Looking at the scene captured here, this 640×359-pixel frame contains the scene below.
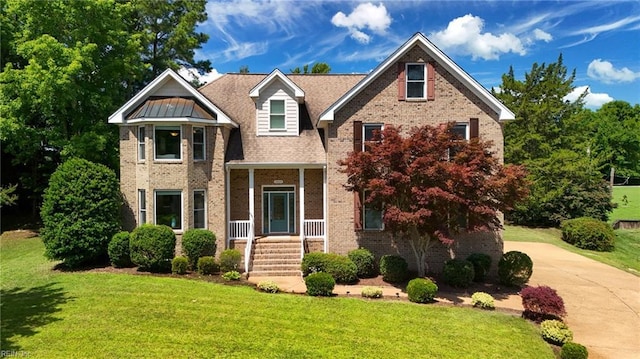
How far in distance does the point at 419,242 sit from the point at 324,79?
11258 millimetres

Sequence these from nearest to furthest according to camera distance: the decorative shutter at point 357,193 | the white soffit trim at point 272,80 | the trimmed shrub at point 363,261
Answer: the trimmed shrub at point 363,261 < the decorative shutter at point 357,193 < the white soffit trim at point 272,80

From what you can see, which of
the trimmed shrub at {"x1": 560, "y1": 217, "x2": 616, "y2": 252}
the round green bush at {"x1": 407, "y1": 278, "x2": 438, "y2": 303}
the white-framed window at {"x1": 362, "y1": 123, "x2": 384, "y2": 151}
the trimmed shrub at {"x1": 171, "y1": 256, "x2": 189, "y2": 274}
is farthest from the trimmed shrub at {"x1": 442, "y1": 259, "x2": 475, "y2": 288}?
the trimmed shrub at {"x1": 560, "y1": 217, "x2": 616, "y2": 252}

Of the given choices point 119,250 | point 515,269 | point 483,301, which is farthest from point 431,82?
point 119,250

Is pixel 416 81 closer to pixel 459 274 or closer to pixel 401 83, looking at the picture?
pixel 401 83

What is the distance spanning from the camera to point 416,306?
12062 mm

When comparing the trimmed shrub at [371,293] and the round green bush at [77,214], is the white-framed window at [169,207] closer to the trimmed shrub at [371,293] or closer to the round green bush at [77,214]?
the round green bush at [77,214]

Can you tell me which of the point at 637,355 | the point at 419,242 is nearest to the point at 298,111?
the point at 419,242

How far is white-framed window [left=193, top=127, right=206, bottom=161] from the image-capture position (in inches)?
646

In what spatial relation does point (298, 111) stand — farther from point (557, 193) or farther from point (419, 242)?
point (557, 193)

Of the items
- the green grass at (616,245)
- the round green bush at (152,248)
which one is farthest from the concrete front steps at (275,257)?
the green grass at (616,245)

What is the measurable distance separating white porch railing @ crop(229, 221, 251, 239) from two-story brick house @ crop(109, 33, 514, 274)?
51 mm

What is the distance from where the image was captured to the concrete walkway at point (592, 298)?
34.0 ft

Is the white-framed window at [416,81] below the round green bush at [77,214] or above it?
above

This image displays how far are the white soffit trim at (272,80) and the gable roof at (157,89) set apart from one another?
80.2 inches
